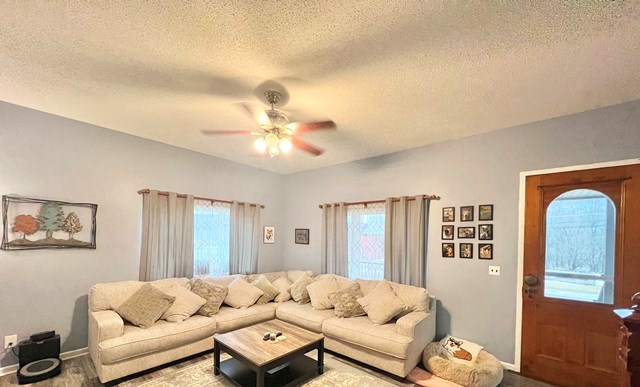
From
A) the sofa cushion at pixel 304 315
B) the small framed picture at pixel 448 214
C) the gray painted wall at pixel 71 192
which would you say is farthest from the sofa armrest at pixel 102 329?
the small framed picture at pixel 448 214

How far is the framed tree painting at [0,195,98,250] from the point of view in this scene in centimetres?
295

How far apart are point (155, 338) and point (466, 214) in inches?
151

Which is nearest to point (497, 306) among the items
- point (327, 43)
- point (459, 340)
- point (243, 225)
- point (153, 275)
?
point (459, 340)

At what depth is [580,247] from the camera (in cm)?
283

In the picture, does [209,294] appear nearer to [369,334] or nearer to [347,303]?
[347,303]

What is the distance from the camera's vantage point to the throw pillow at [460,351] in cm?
313

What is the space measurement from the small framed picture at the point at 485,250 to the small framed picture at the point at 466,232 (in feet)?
0.46

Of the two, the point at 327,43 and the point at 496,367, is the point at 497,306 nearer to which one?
the point at 496,367

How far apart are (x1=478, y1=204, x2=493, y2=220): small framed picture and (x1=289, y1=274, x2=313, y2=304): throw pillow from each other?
8.55ft

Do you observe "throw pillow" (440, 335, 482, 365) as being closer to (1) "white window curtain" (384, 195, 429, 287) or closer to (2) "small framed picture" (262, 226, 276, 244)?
(1) "white window curtain" (384, 195, 429, 287)

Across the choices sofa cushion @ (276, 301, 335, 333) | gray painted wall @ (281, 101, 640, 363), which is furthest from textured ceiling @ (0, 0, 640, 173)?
sofa cushion @ (276, 301, 335, 333)

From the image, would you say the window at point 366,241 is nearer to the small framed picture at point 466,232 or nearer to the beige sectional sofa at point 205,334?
the beige sectional sofa at point 205,334

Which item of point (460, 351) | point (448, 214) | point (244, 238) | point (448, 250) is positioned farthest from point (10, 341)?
point (448, 214)

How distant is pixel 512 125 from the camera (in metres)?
3.27
